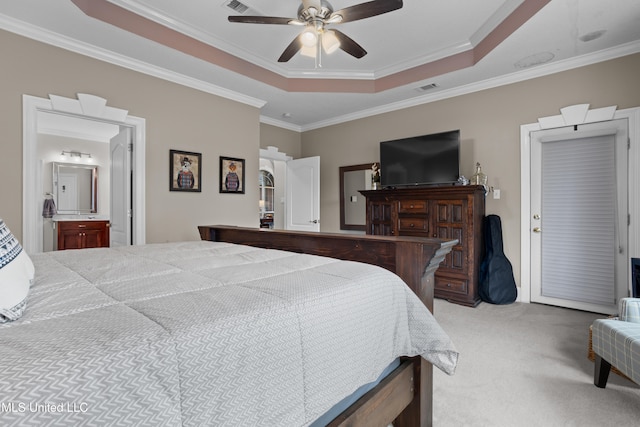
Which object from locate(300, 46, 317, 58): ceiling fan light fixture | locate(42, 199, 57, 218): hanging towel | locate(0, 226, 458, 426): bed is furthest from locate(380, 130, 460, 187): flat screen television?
locate(42, 199, 57, 218): hanging towel

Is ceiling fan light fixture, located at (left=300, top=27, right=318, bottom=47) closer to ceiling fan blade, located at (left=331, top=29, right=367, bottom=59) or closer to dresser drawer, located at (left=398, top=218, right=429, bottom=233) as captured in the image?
ceiling fan blade, located at (left=331, top=29, right=367, bottom=59)

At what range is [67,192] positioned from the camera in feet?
18.6

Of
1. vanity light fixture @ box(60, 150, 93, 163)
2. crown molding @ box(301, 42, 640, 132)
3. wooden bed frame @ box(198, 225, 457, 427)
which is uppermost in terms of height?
crown molding @ box(301, 42, 640, 132)

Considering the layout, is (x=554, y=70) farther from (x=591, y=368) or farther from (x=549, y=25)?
(x=591, y=368)

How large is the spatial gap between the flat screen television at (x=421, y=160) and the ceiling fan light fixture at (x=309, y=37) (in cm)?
215

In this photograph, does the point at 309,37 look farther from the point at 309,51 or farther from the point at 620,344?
the point at 620,344

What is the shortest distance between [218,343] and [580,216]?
13.5 feet

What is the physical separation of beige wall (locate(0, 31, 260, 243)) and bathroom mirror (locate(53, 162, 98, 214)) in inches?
129

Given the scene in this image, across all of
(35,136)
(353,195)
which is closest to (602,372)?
(353,195)

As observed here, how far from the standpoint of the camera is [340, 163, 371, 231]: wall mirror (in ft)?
17.1

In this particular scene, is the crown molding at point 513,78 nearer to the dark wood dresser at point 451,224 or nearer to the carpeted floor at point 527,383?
the dark wood dresser at point 451,224

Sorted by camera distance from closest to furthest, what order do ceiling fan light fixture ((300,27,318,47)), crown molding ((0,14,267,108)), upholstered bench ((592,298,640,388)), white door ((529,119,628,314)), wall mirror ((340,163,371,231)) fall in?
1. upholstered bench ((592,298,640,388))
2. ceiling fan light fixture ((300,27,318,47))
3. crown molding ((0,14,267,108))
4. white door ((529,119,628,314))
5. wall mirror ((340,163,371,231))

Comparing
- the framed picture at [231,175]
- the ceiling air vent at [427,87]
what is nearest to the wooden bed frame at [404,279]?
the framed picture at [231,175]

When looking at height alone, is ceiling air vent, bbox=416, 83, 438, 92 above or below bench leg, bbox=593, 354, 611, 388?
above
